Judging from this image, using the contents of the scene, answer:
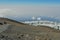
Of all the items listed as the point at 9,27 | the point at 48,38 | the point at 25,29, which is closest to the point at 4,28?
the point at 9,27

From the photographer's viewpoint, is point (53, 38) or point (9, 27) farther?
point (9, 27)

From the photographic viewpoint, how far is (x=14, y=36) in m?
23.0

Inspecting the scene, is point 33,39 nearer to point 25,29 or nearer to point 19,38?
point 19,38

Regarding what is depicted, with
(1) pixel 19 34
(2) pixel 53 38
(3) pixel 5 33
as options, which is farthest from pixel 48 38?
(3) pixel 5 33

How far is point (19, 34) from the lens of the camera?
77.7ft

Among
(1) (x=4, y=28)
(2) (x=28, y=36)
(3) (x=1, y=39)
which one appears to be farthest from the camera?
(1) (x=4, y=28)

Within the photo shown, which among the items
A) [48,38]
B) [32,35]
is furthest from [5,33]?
[48,38]

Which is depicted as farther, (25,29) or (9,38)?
(25,29)

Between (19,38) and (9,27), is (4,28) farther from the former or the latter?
(19,38)

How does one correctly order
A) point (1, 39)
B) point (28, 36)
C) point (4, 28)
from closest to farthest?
point (1, 39)
point (28, 36)
point (4, 28)

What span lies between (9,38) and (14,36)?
0.79 metres

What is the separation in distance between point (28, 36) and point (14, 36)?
4.85 ft

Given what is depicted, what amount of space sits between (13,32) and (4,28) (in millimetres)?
1567

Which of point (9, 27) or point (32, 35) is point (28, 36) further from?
point (9, 27)
